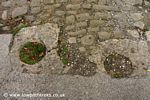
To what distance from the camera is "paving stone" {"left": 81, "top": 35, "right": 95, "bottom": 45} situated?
5244 millimetres

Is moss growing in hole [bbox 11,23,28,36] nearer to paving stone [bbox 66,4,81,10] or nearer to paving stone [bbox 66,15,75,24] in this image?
paving stone [bbox 66,15,75,24]

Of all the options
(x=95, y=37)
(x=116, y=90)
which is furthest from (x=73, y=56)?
(x=116, y=90)

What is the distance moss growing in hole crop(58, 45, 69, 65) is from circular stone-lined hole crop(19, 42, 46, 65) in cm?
30

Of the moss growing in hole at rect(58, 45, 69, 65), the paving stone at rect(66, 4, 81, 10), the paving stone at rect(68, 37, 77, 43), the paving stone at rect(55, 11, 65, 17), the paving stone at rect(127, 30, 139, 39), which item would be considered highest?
the paving stone at rect(66, 4, 81, 10)

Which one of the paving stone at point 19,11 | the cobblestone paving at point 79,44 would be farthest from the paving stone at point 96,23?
the paving stone at point 19,11

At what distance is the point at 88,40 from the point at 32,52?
42.1 inches

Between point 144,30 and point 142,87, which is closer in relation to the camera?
point 142,87

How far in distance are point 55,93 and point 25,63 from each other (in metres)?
0.89

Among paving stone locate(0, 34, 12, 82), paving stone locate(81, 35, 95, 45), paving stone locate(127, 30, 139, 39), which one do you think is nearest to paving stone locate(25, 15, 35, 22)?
paving stone locate(0, 34, 12, 82)

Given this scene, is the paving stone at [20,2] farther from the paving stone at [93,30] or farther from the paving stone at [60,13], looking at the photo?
the paving stone at [93,30]

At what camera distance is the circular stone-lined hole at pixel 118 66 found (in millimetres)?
4773

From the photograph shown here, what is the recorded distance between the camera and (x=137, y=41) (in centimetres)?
531

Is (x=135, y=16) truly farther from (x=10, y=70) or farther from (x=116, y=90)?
(x=10, y=70)

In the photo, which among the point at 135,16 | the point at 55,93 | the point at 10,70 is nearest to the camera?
the point at 55,93
